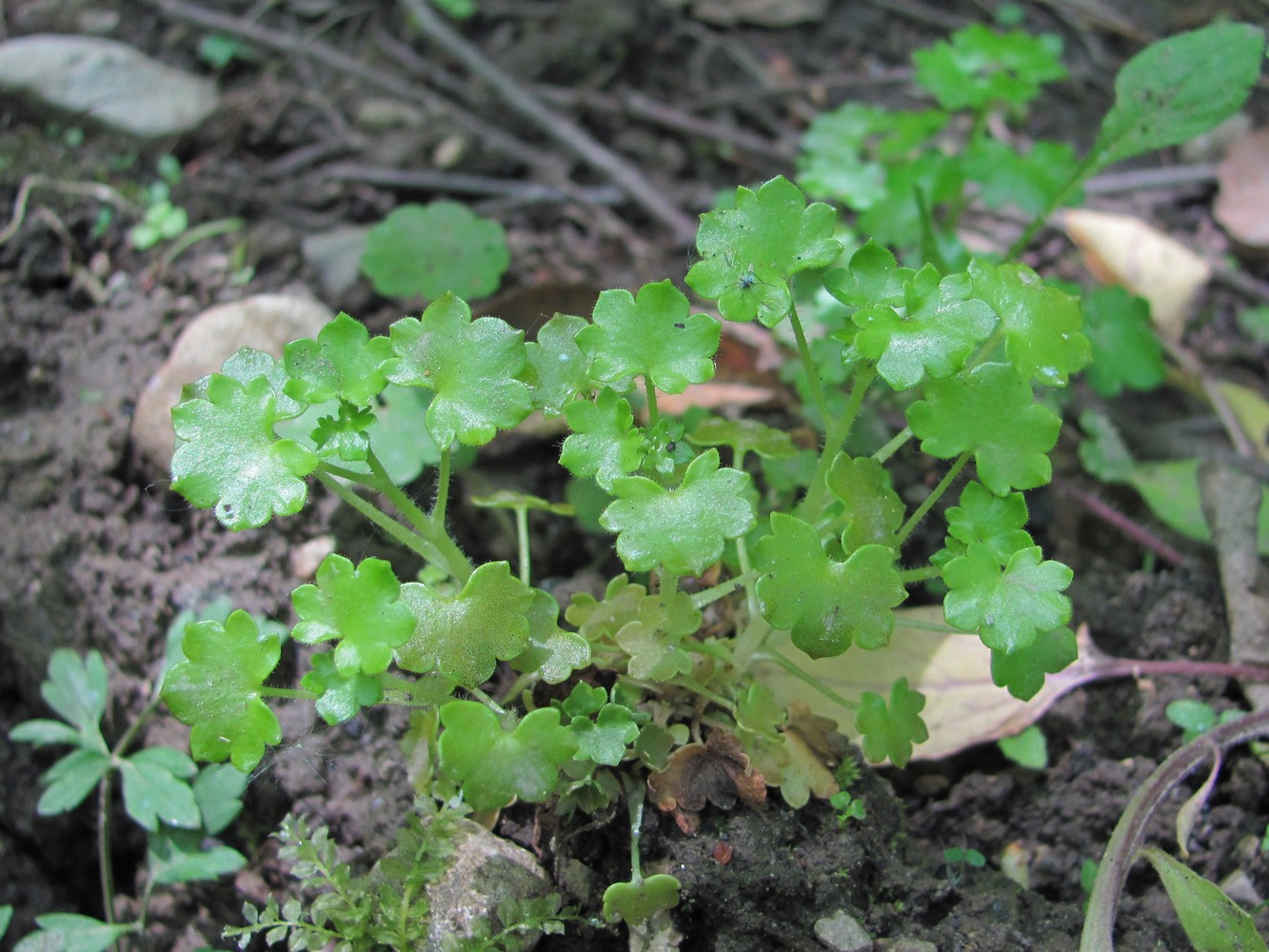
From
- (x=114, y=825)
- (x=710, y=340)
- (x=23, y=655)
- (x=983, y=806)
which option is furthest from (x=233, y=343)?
(x=983, y=806)

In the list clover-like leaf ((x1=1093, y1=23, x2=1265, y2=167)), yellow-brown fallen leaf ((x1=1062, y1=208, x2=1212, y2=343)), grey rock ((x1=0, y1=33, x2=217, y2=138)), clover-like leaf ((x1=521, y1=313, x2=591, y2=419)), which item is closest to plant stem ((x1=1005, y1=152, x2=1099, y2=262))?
clover-like leaf ((x1=1093, y1=23, x2=1265, y2=167))

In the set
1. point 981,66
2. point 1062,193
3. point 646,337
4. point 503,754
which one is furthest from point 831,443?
point 981,66

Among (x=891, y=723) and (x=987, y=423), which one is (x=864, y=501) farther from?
(x=891, y=723)

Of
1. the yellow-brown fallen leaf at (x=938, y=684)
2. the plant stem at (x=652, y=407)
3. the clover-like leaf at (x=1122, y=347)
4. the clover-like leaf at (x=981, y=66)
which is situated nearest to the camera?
the plant stem at (x=652, y=407)

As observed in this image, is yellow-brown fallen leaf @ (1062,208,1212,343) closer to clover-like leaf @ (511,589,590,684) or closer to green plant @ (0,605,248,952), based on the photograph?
clover-like leaf @ (511,589,590,684)

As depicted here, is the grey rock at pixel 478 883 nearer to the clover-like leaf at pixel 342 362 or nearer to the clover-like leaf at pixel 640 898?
the clover-like leaf at pixel 640 898

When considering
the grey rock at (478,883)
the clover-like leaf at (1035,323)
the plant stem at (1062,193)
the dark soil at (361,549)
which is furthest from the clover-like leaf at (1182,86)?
the grey rock at (478,883)

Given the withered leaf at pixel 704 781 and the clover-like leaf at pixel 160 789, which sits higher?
the withered leaf at pixel 704 781

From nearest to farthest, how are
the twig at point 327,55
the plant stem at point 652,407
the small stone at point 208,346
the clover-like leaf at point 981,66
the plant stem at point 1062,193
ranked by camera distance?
the plant stem at point 652,407, the small stone at point 208,346, the plant stem at point 1062,193, the clover-like leaf at point 981,66, the twig at point 327,55
